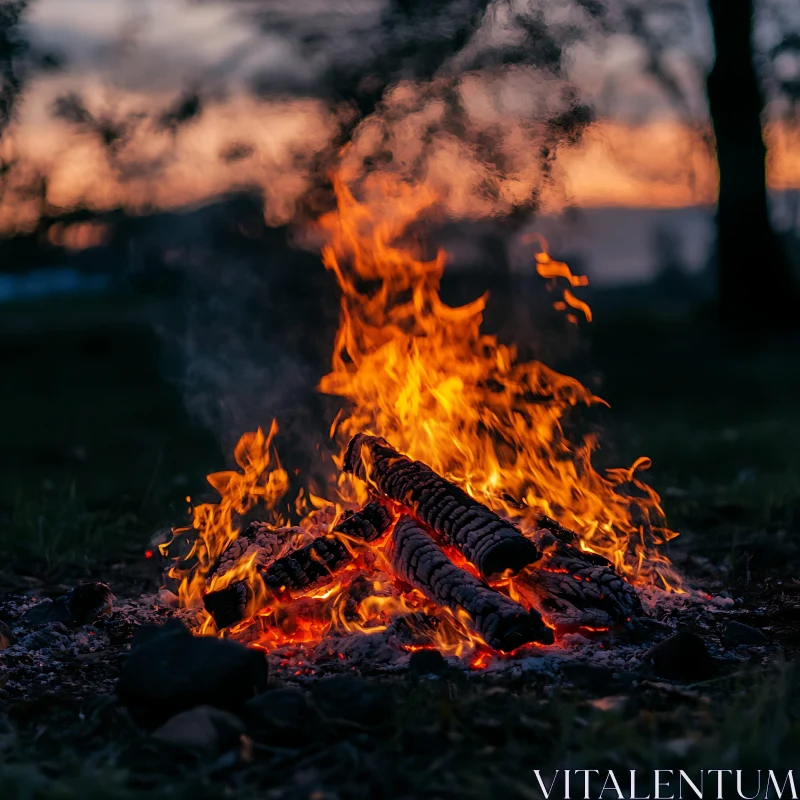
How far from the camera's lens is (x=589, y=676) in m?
3.61

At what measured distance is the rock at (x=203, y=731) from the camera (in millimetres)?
3100

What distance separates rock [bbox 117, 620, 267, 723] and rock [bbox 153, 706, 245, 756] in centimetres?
13

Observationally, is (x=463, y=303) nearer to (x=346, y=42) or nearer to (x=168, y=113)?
(x=346, y=42)

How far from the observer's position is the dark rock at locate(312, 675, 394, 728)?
3.22 metres

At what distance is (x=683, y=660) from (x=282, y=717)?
1540 millimetres

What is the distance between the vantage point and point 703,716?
10.6 ft

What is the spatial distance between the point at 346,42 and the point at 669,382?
8.04m

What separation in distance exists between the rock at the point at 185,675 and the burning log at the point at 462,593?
2.90 feet

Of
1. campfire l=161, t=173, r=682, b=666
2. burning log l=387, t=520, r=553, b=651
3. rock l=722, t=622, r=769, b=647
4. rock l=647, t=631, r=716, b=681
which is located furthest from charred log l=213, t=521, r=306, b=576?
rock l=722, t=622, r=769, b=647

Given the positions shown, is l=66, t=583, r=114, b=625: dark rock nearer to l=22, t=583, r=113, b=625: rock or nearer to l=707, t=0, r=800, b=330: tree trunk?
l=22, t=583, r=113, b=625: rock

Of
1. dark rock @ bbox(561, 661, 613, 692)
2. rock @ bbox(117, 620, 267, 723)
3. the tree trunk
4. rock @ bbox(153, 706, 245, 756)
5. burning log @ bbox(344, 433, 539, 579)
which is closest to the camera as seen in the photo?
rock @ bbox(153, 706, 245, 756)

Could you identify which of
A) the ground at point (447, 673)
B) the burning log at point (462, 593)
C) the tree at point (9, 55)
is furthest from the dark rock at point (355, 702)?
the tree at point (9, 55)

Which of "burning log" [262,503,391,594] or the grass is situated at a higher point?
"burning log" [262,503,391,594]

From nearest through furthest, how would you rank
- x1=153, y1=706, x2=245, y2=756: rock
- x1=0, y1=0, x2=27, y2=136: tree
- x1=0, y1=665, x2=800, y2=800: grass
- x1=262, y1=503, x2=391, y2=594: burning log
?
x1=0, y1=665, x2=800, y2=800: grass
x1=153, y1=706, x2=245, y2=756: rock
x1=262, y1=503, x2=391, y2=594: burning log
x1=0, y1=0, x2=27, y2=136: tree
